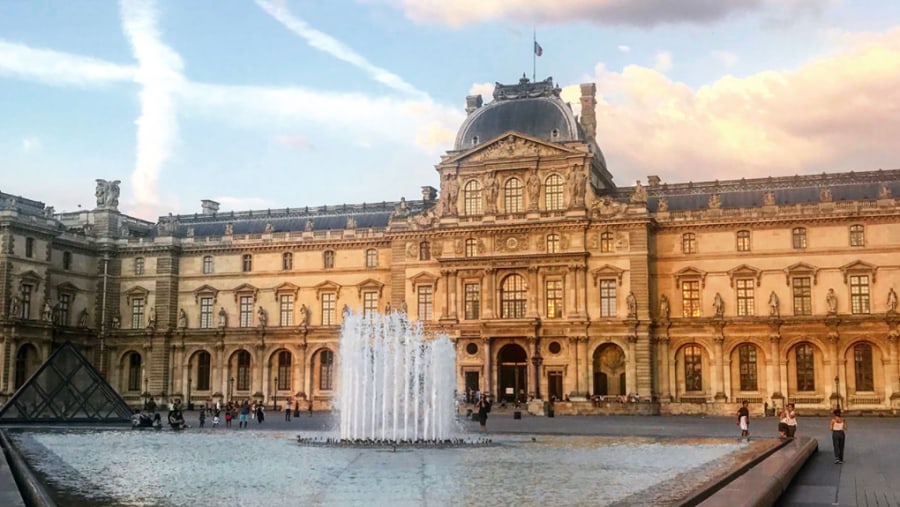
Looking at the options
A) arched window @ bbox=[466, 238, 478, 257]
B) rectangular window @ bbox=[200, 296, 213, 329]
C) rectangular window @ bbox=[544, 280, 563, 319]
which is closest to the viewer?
rectangular window @ bbox=[544, 280, 563, 319]

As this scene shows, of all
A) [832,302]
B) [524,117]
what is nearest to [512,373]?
[524,117]

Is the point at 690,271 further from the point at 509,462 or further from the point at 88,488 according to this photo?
the point at 88,488

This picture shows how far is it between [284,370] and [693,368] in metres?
32.0

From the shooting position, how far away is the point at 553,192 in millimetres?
73312

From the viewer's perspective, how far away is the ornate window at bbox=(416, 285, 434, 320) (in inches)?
2975

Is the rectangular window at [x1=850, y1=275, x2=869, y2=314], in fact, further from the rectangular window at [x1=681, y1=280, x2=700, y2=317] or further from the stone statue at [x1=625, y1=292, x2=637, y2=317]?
the stone statue at [x1=625, y1=292, x2=637, y2=317]

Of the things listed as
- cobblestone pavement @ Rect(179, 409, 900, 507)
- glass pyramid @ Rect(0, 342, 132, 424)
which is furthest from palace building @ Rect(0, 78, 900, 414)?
glass pyramid @ Rect(0, 342, 132, 424)

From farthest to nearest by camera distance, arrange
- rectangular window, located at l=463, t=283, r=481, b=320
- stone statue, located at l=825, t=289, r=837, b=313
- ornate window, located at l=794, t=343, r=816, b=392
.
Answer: rectangular window, located at l=463, t=283, r=481, b=320, ornate window, located at l=794, t=343, r=816, b=392, stone statue, located at l=825, t=289, r=837, b=313

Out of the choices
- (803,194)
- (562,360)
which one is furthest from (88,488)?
(803,194)

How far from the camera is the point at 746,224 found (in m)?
70.1

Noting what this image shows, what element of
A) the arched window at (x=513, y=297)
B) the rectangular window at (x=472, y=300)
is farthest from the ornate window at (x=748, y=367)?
the rectangular window at (x=472, y=300)

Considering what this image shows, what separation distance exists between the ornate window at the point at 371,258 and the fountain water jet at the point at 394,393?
3609 centimetres

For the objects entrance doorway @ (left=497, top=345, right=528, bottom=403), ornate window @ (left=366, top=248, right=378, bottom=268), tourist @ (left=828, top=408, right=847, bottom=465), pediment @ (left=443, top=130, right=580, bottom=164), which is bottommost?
tourist @ (left=828, top=408, right=847, bottom=465)

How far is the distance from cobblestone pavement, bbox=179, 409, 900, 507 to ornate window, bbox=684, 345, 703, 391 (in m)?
6.55
